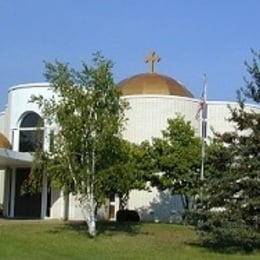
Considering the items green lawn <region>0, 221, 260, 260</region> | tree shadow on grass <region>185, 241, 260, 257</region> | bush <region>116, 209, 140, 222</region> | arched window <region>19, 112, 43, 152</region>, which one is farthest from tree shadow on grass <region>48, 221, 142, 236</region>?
→ arched window <region>19, 112, 43, 152</region>

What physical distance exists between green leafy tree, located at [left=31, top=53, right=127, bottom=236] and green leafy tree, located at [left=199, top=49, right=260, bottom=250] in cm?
465

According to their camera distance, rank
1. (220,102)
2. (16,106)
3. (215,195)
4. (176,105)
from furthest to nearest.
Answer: (220,102) → (176,105) → (16,106) → (215,195)

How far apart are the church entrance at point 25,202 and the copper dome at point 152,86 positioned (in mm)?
8910

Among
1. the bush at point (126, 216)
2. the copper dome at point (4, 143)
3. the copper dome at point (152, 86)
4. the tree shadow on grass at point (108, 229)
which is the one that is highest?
the copper dome at point (152, 86)

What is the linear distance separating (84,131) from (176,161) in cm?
972

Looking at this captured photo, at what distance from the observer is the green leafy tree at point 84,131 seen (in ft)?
95.9

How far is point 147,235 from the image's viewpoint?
3059 cm

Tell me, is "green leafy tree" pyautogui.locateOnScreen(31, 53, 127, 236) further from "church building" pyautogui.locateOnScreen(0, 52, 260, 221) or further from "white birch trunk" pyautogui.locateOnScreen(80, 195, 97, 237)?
"church building" pyautogui.locateOnScreen(0, 52, 260, 221)

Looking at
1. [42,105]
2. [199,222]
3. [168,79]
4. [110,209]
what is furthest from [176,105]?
[199,222]

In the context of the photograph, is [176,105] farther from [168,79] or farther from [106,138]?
[106,138]

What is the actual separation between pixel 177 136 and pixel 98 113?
34.7 feet

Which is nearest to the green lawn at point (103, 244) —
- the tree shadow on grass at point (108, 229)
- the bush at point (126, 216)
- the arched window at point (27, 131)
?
the tree shadow on grass at point (108, 229)

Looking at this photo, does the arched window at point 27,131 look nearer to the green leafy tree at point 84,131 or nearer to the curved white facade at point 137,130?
→ the curved white facade at point 137,130

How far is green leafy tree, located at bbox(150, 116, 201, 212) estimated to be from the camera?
37.9 m
